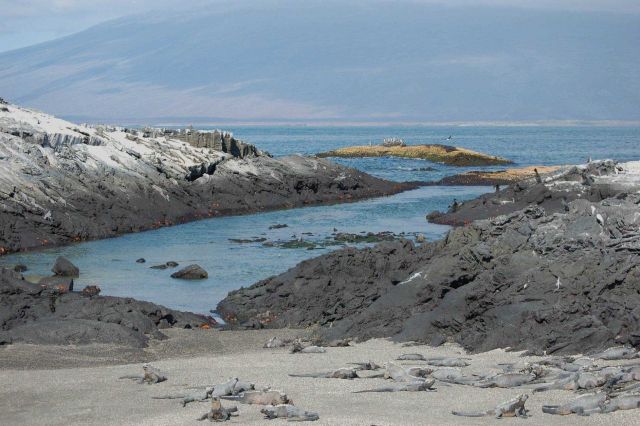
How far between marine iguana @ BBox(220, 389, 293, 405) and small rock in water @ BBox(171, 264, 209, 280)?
50.8 feet

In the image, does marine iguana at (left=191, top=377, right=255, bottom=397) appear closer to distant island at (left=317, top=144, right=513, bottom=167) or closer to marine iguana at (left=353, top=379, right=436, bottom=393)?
marine iguana at (left=353, top=379, right=436, bottom=393)

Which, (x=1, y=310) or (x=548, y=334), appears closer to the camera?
(x=548, y=334)

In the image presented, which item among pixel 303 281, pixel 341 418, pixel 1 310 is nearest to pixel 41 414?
pixel 341 418

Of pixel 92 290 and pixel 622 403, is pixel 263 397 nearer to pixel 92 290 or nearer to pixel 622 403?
pixel 622 403

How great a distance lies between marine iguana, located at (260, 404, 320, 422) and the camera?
1178 cm

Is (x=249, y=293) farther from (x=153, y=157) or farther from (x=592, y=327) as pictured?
(x=153, y=157)

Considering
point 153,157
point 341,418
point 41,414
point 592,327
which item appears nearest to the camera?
point 341,418

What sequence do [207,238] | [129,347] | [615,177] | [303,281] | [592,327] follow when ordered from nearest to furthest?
1. [592,327]
2. [129,347]
3. [303,281]
4. [615,177]
5. [207,238]

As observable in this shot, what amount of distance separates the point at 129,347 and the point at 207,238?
66.0ft

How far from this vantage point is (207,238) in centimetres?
3806

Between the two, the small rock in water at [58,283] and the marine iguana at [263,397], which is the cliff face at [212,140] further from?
the marine iguana at [263,397]

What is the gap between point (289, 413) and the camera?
39.0ft

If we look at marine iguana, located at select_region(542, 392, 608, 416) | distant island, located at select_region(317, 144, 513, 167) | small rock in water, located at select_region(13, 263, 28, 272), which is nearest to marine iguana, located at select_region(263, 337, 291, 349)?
marine iguana, located at select_region(542, 392, 608, 416)

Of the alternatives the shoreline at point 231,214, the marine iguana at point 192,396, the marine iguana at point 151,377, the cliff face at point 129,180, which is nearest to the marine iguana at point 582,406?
the marine iguana at point 192,396
